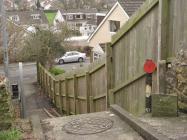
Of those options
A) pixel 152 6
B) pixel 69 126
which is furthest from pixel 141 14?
pixel 69 126

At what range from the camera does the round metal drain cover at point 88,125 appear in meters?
5.59

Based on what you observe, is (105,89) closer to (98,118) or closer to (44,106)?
(98,118)

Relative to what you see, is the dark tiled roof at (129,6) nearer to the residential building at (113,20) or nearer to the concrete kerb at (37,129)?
the residential building at (113,20)

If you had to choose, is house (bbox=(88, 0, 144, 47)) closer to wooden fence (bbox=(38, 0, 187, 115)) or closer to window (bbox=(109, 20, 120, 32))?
window (bbox=(109, 20, 120, 32))

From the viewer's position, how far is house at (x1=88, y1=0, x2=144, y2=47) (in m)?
24.5

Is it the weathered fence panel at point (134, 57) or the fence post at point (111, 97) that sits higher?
the weathered fence panel at point (134, 57)

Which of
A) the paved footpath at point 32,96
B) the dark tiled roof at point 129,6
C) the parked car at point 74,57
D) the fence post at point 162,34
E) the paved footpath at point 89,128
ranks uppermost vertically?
the dark tiled roof at point 129,6

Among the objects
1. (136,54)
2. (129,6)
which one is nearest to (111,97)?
(136,54)

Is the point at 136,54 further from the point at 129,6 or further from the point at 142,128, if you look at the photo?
the point at 129,6

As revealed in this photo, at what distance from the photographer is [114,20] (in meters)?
29.0

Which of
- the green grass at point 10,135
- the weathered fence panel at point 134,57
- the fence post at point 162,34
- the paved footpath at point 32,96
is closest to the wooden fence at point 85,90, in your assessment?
the weathered fence panel at point 134,57

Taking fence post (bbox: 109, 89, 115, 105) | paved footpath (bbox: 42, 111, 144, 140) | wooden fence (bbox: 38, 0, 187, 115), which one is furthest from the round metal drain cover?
fence post (bbox: 109, 89, 115, 105)

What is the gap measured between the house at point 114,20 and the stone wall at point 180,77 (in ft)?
56.0

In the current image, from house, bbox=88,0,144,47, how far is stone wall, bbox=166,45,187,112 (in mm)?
17078
